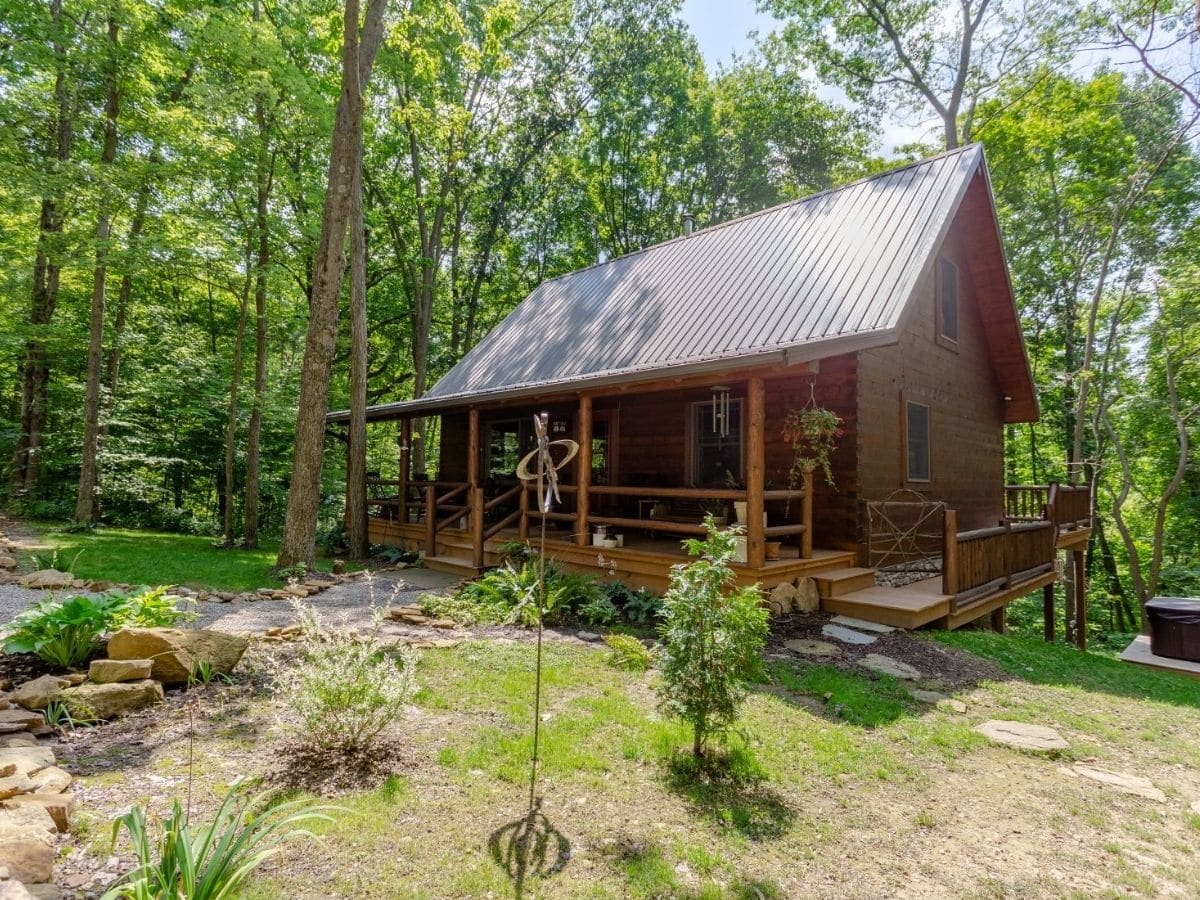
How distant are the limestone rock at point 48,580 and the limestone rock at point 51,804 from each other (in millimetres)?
5202

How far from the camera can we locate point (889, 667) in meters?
5.37

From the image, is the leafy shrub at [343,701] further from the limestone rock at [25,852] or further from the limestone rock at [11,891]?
the limestone rock at [11,891]

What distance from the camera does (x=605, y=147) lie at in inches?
887

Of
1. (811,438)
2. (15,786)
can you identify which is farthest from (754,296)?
(15,786)

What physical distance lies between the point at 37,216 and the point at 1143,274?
28241 mm

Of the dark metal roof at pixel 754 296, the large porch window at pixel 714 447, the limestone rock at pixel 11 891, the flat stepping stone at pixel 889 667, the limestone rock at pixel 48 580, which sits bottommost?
the flat stepping stone at pixel 889 667

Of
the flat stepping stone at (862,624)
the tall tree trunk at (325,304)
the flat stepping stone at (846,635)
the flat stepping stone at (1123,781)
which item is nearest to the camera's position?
the flat stepping stone at (1123,781)

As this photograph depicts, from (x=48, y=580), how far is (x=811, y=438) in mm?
9134

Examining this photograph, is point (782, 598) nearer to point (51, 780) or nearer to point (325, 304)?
point (51, 780)

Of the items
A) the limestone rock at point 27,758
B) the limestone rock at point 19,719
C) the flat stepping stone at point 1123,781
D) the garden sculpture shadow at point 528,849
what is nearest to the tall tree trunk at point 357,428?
the limestone rock at point 19,719

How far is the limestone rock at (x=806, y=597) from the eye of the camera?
272 inches

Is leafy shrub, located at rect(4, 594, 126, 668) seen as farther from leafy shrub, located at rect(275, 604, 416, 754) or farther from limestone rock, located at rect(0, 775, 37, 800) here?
leafy shrub, located at rect(275, 604, 416, 754)

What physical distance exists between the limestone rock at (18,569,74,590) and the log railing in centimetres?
974

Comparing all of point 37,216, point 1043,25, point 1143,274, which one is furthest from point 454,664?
point 1043,25
